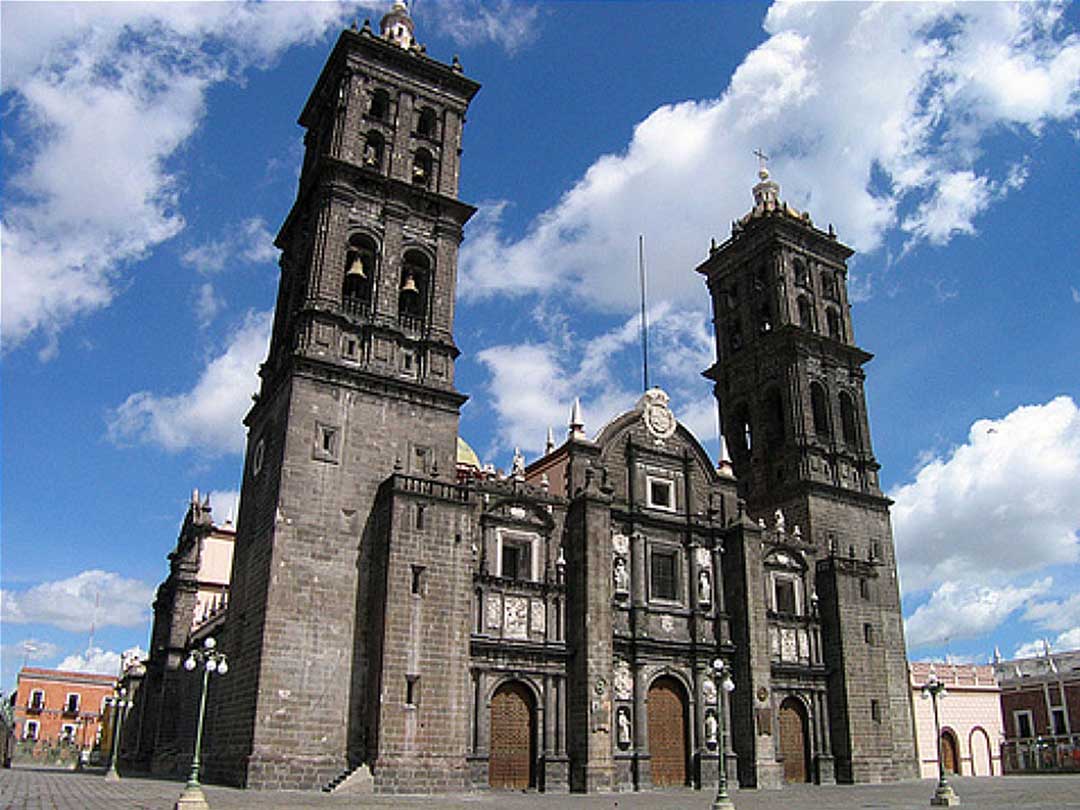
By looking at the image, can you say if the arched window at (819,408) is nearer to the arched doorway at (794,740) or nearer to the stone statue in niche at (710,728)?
the arched doorway at (794,740)

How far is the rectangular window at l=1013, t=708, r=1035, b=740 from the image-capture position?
61.7m

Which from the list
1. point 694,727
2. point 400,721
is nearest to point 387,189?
point 400,721

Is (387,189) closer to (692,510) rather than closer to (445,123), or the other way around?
(445,123)

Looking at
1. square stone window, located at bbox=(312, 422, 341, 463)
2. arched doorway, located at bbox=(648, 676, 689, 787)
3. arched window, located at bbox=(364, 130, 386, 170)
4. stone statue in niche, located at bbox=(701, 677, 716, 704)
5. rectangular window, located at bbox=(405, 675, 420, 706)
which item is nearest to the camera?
rectangular window, located at bbox=(405, 675, 420, 706)

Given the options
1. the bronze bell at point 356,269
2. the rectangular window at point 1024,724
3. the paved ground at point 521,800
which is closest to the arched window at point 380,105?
the bronze bell at point 356,269

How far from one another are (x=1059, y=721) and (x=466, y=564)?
49.3 metres

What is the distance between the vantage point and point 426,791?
25984 millimetres

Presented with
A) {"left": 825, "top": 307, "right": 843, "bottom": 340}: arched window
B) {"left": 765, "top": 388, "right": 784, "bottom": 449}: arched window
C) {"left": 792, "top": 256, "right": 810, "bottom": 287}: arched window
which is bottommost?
{"left": 765, "top": 388, "right": 784, "bottom": 449}: arched window

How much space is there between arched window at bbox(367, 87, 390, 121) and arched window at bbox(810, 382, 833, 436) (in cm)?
2261

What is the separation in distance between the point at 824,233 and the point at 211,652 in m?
37.3

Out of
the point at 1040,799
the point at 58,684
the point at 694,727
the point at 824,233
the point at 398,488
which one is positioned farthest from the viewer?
the point at 58,684

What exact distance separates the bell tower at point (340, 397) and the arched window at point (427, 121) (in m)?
0.06

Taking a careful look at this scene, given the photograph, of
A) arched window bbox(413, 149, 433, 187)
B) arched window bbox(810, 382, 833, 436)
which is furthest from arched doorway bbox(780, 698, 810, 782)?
arched window bbox(413, 149, 433, 187)

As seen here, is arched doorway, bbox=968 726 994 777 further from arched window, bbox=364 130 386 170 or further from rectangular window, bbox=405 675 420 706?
arched window, bbox=364 130 386 170
